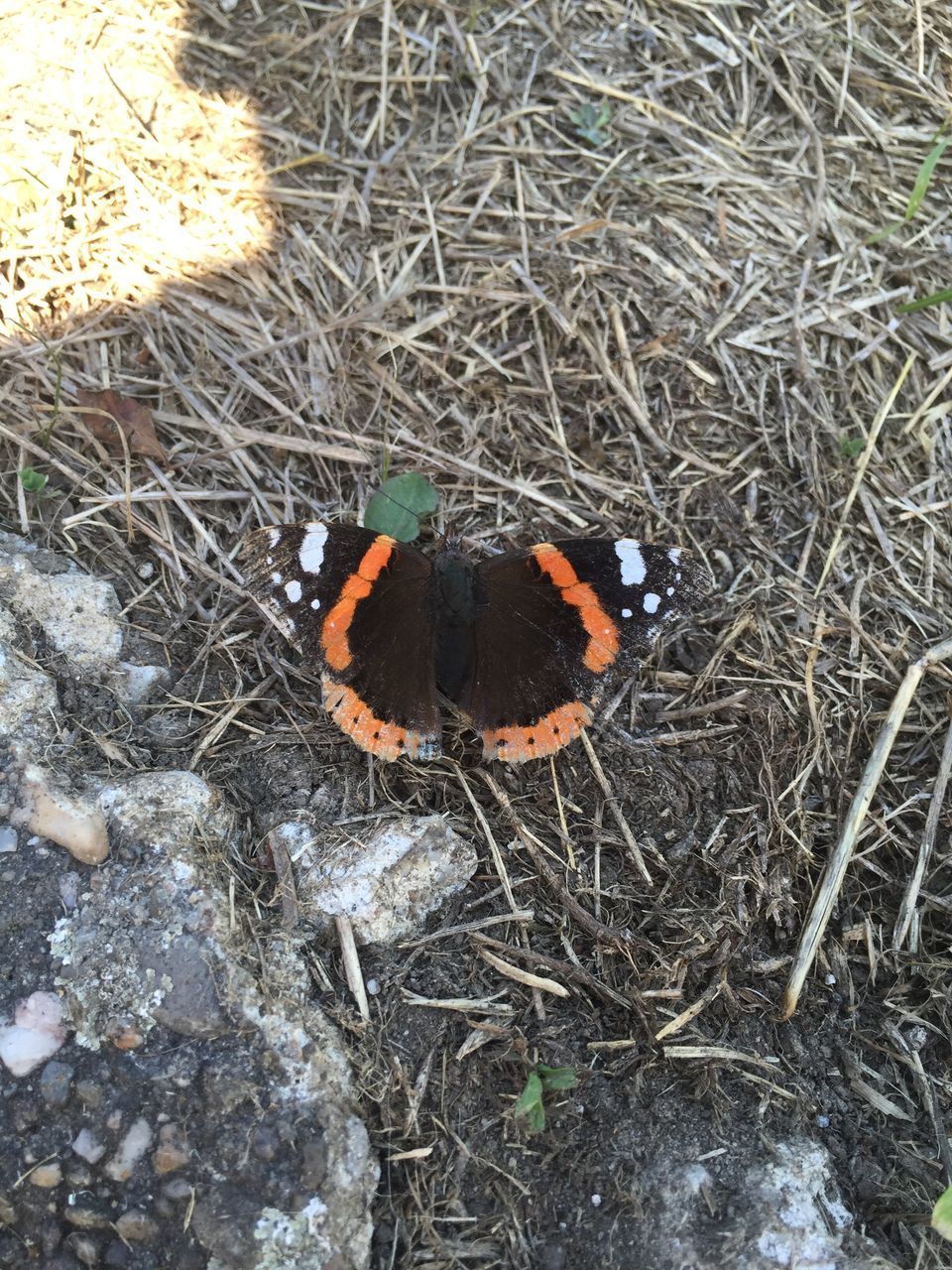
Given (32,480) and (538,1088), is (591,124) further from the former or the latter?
(538,1088)

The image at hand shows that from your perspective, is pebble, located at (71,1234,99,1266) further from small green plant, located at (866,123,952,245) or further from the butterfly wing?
small green plant, located at (866,123,952,245)

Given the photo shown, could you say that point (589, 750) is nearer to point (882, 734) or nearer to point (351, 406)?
point (882, 734)


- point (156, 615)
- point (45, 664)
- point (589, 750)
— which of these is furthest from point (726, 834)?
point (45, 664)

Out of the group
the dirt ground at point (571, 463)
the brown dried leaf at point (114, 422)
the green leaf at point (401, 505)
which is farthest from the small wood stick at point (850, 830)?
the brown dried leaf at point (114, 422)

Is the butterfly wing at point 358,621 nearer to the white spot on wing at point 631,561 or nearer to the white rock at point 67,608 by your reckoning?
the white rock at point 67,608

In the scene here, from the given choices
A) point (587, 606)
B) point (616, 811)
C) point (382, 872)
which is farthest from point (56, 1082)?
point (587, 606)

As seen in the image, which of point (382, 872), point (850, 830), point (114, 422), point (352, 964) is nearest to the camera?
point (352, 964)
